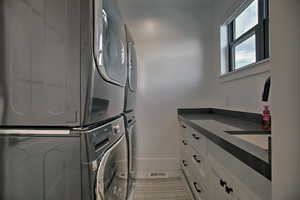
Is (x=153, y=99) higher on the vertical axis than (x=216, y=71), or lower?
lower

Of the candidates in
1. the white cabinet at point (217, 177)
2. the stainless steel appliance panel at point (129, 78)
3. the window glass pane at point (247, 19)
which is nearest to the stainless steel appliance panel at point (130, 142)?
the stainless steel appliance panel at point (129, 78)

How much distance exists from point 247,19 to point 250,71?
2.30 ft

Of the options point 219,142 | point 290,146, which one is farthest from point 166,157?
point 290,146

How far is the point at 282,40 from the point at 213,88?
8.84 ft

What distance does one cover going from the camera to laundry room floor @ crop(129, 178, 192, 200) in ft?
7.79

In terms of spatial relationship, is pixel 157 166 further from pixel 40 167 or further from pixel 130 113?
pixel 40 167

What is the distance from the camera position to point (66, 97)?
868 millimetres

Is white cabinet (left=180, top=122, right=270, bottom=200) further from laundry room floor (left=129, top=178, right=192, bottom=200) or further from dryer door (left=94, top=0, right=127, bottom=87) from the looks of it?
dryer door (left=94, top=0, right=127, bottom=87)

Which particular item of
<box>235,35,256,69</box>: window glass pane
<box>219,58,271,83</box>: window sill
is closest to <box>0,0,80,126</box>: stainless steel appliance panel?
<box>219,58,271,83</box>: window sill

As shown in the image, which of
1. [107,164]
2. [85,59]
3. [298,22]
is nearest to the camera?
[298,22]

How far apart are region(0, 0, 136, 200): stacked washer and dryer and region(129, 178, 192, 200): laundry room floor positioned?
63.4 inches

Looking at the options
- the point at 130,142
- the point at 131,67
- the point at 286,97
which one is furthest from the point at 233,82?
the point at 286,97

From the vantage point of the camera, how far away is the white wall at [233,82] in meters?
1.88

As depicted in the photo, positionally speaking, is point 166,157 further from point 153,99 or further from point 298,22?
point 298,22
